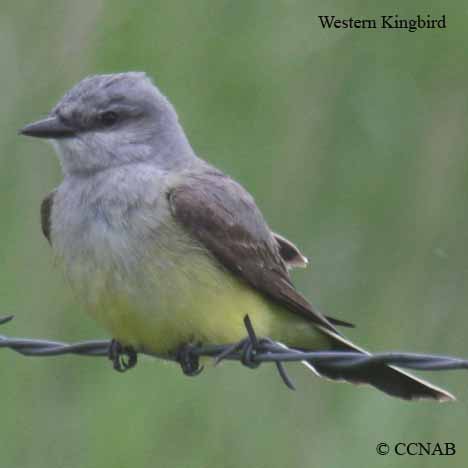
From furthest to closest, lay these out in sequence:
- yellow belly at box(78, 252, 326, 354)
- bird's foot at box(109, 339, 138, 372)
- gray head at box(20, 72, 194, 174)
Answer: gray head at box(20, 72, 194, 174), bird's foot at box(109, 339, 138, 372), yellow belly at box(78, 252, 326, 354)

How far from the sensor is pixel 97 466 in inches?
226

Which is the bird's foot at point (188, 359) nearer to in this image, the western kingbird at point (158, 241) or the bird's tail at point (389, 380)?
the western kingbird at point (158, 241)

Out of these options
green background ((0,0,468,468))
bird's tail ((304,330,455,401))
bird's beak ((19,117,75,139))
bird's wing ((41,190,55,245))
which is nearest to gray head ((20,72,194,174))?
bird's beak ((19,117,75,139))

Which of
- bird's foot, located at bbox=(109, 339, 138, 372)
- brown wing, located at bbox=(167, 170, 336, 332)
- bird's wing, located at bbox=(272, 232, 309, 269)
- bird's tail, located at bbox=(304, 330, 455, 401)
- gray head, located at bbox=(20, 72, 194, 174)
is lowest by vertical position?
bird's tail, located at bbox=(304, 330, 455, 401)

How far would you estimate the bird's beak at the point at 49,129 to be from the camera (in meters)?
4.78

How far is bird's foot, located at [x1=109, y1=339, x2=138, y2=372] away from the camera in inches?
187

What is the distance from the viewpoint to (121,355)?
4.82 meters

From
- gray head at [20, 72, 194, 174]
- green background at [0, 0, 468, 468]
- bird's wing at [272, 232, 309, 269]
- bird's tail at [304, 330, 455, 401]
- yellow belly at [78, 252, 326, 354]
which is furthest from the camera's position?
green background at [0, 0, 468, 468]

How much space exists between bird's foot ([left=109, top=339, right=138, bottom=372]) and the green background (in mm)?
893

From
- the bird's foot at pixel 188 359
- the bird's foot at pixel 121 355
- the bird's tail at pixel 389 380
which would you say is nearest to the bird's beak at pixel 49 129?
the bird's foot at pixel 121 355

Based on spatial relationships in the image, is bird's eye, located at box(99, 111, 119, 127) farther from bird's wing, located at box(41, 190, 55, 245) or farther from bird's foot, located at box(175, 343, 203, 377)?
bird's foot, located at box(175, 343, 203, 377)

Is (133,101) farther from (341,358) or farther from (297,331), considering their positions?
(341,358)

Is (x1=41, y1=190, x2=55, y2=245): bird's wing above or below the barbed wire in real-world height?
above

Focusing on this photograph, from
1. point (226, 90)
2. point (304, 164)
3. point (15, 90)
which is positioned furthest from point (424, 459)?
point (15, 90)
